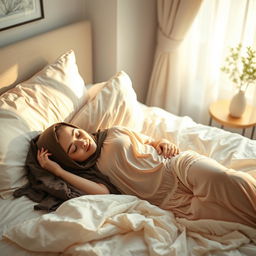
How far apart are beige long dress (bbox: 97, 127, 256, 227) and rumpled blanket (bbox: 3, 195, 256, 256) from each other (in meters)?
0.07

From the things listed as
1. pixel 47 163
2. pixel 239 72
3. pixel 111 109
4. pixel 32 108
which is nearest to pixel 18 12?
pixel 32 108

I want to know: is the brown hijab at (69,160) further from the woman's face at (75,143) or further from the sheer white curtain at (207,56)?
the sheer white curtain at (207,56)

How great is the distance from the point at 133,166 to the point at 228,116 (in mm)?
991

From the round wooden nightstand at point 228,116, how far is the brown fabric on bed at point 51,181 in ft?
3.09

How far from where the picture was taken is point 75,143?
1.60m

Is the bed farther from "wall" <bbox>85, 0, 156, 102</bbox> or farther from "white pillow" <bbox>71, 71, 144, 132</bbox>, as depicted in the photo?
"wall" <bbox>85, 0, 156, 102</bbox>

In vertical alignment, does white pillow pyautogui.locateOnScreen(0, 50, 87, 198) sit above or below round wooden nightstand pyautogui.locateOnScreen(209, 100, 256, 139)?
above

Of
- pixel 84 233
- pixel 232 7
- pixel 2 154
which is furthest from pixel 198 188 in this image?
pixel 232 7

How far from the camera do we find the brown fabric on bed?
147cm

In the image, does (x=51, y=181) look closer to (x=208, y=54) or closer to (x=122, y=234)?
(x=122, y=234)

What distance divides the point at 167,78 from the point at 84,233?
164 cm

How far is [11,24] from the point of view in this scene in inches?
71.4

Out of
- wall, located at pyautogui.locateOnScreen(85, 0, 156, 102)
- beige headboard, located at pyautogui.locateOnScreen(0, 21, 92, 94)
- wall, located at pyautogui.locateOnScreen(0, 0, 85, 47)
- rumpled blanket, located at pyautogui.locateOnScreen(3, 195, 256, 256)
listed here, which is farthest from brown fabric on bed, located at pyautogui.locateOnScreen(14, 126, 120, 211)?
wall, located at pyautogui.locateOnScreen(85, 0, 156, 102)

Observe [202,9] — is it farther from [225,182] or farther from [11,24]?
[225,182]
